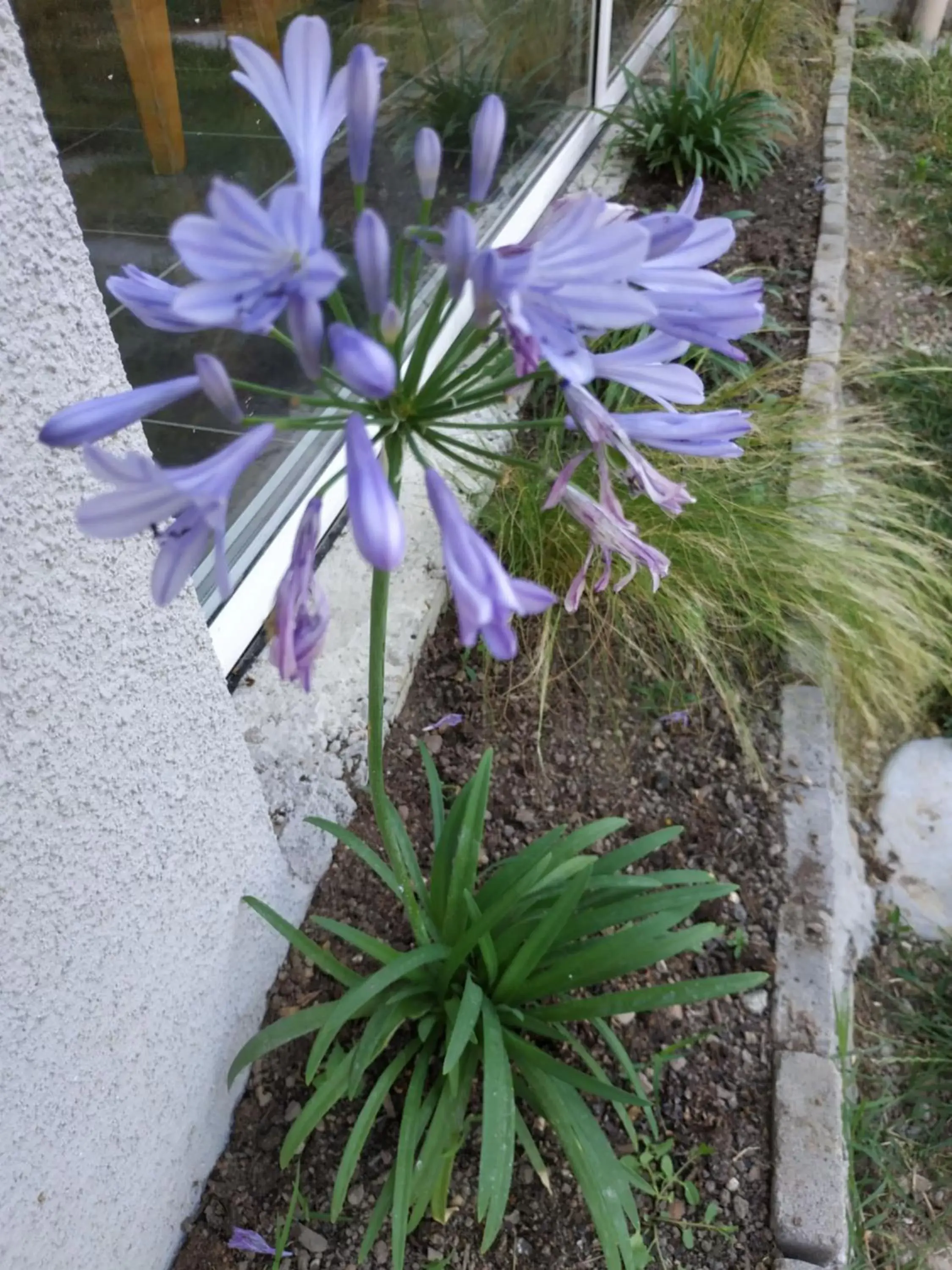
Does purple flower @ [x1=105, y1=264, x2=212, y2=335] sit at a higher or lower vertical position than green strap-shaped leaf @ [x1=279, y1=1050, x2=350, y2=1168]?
higher

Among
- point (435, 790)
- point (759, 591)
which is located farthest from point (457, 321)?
point (435, 790)

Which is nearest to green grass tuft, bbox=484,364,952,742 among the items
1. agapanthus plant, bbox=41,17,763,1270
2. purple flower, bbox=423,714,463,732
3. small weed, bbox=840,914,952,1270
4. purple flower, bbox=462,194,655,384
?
purple flower, bbox=423,714,463,732

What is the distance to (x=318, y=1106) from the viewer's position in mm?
1248

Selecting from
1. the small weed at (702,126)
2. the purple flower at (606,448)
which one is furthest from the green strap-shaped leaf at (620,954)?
the small weed at (702,126)

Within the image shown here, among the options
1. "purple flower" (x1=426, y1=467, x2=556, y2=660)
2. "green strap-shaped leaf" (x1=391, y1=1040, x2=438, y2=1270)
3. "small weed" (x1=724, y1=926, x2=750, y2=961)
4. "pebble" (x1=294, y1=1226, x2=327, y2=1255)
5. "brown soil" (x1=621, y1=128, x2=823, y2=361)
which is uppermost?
"purple flower" (x1=426, y1=467, x2=556, y2=660)

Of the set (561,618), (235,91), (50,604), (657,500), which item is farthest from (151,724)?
(235,91)

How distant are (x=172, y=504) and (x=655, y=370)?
37cm

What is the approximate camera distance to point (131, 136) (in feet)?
5.91

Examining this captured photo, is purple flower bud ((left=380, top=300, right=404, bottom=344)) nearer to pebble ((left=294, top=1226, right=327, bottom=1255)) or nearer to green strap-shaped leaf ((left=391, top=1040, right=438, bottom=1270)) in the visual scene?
green strap-shaped leaf ((left=391, top=1040, right=438, bottom=1270))

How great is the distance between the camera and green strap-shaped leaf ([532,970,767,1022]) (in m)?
1.20

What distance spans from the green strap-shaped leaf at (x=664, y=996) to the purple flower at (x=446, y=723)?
29.0 inches

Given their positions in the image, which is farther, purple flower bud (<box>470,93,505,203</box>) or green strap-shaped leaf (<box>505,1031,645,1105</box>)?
green strap-shaped leaf (<box>505,1031,645,1105</box>)

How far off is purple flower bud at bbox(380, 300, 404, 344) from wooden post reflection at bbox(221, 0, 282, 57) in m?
1.61

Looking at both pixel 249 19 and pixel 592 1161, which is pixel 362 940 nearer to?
pixel 592 1161
